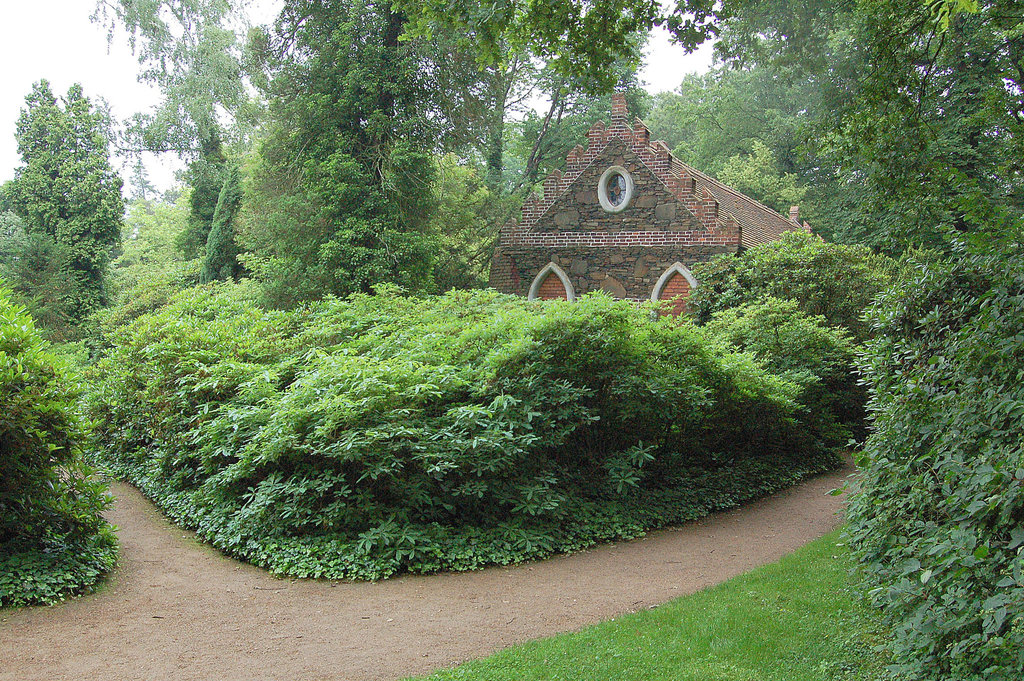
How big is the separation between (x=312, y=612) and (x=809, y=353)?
885cm

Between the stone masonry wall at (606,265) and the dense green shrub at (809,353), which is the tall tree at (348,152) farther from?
the dense green shrub at (809,353)

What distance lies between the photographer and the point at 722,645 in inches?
179

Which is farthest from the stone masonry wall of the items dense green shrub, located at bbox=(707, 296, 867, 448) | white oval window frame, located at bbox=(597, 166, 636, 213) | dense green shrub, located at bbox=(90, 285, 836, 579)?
dense green shrub, located at bbox=(90, 285, 836, 579)

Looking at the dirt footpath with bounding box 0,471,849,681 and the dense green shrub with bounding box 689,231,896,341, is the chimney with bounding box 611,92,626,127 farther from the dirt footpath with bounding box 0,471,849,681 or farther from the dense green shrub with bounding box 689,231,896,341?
the dirt footpath with bounding box 0,471,849,681

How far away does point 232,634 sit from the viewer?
4.98m

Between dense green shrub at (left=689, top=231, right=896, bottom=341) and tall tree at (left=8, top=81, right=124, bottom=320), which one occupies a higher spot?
tall tree at (left=8, top=81, right=124, bottom=320)

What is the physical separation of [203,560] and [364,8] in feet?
40.1

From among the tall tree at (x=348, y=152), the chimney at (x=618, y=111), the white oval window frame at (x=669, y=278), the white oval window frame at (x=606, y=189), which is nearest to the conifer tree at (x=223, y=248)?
the tall tree at (x=348, y=152)

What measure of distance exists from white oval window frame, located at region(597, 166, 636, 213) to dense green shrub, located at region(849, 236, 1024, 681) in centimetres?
1308

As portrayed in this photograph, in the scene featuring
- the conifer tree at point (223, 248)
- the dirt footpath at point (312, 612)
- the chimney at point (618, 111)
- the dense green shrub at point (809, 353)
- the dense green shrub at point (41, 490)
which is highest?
the chimney at point (618, 111)

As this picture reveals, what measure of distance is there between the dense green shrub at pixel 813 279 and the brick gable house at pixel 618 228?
94.0 inches

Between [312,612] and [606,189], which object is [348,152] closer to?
[606,189]

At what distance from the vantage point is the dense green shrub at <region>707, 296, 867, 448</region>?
450 inches

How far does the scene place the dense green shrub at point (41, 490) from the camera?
544 centimetres
